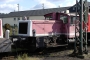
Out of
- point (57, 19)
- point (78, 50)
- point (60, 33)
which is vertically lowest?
point (78, 50)

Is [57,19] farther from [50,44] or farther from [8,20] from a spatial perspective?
[8,20]

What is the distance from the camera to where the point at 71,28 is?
50.3 feet

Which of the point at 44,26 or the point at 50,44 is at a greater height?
the point at 44,26

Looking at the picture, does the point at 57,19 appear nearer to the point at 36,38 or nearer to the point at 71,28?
the point at 71,28

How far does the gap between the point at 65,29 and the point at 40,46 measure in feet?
8.92

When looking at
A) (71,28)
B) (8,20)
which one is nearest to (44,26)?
(71,28)

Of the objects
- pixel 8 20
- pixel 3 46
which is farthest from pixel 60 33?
pixel 8 20

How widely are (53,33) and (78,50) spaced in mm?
2995

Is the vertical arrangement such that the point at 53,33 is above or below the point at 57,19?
below

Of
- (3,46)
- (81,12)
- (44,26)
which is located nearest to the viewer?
(3,46)

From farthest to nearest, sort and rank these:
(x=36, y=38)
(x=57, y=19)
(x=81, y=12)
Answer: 1. (x=57, y=19)
2. (x=36, y=38)
3. (x=81, y=12)

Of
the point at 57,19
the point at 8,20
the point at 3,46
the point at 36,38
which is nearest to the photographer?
the point at 3,46

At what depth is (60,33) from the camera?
611 inches

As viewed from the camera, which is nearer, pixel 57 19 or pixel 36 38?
pixel 36 38
